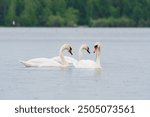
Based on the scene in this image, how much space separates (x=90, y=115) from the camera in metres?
21.0

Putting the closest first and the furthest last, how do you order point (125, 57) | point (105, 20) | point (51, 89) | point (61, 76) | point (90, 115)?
point (90, 115) < point (51, 89) < point (61, 76) < point (125, 57) < point (105, 20)

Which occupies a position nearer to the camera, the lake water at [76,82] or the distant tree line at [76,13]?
the lake water at [76,82]

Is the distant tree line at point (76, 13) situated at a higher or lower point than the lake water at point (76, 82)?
lower

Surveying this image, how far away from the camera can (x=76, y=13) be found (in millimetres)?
125438

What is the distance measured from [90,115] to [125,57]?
22052 millimetres

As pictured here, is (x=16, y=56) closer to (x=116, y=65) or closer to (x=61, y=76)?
(x=116, y=65)

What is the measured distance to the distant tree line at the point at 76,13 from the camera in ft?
396

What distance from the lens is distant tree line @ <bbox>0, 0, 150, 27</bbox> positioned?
396 ft

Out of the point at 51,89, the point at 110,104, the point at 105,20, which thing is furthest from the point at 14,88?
the point at 105,20

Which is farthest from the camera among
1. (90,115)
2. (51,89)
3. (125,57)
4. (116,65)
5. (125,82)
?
(125,57)

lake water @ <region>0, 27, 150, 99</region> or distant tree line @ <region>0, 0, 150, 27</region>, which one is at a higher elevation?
lake water @ <region>0, 27, 150, 99</region>

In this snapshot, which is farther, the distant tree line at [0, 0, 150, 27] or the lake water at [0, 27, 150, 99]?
the distant tree line at [0, 0, 150, 27]

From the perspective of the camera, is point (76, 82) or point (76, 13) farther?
point (76, 13)

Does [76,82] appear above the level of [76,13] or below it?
above
